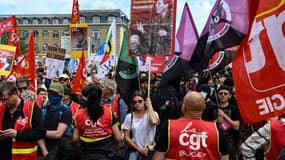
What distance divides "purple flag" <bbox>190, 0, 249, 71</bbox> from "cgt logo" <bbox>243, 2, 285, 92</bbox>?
2618mm

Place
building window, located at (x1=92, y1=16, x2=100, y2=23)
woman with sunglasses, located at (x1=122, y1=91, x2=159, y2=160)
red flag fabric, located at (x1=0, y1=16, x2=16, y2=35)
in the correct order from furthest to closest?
building window, located at (x1=92, y1=16, x2=100, y2=23)
red flag fabric, located at (x1=0, y1=16, x2=16, y2=35)
woman with sunglasses, located at (x1=122, y1=91, x2=159, y2=160)

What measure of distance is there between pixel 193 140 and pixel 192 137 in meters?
0.03

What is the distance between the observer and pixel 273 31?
12.9ft

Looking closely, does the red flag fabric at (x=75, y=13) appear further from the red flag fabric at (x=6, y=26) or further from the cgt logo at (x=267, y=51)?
the cgt logo at (x=267, y=51)

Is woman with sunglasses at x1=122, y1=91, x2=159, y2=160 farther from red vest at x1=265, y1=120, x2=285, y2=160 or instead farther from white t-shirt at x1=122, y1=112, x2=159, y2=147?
red vest at x1=265, y1=120, x2=285, y2=160

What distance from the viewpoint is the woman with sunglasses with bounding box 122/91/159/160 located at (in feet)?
21.0

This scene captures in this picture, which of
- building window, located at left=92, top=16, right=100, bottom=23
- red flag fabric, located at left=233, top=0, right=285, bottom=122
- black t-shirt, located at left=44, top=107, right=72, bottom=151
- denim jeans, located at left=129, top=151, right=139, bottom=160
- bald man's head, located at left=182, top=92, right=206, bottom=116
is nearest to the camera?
red flag fabric, located at left=233, top=0, right=285, bottom=122

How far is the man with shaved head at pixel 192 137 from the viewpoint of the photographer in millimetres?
4332

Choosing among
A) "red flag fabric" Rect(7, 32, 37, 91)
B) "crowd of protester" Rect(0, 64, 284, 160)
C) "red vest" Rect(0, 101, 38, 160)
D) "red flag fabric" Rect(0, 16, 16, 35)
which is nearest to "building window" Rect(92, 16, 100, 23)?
"red flag fabric" Rect(0, 16, 16, 35)

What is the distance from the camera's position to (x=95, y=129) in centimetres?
577

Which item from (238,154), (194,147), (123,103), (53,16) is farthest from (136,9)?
(53,16)

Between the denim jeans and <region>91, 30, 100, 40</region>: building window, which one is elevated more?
<region>91, 30, 100, 40</region>: building window

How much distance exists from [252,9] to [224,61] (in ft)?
19.2

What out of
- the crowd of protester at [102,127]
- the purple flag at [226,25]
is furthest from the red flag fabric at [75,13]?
the purple flag at [226,25]
